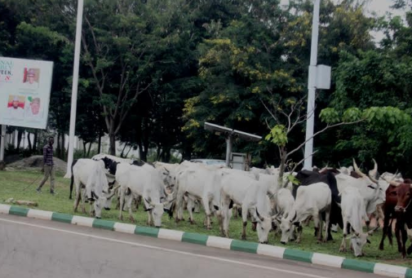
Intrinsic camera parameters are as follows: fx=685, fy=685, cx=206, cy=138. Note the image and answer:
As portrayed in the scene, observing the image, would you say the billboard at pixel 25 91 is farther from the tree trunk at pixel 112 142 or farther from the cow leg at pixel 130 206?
the cow leg at pixel 130 206

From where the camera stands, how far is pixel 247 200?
13109 mm

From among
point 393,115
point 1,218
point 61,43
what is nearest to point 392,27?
point 393,115

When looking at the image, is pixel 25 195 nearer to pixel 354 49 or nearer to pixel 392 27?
pixel 392 27

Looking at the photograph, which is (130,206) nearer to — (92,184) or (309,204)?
(92,184)

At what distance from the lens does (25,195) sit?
1819cm

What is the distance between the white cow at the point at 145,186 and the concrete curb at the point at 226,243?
0.99 m

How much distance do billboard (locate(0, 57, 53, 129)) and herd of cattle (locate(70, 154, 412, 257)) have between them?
1052 cm

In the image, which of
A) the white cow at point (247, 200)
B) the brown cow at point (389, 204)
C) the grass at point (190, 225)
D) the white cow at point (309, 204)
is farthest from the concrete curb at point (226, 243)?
the brown cow at point (389, 204)

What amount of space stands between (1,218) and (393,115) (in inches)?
329

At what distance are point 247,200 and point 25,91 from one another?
1502 cm

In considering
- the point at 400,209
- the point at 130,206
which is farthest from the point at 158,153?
the point at 400,209

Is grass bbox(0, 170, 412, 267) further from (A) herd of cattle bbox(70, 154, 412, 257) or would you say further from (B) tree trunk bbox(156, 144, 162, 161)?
(B) tree trunk bbox(156, 144, 162, 161)

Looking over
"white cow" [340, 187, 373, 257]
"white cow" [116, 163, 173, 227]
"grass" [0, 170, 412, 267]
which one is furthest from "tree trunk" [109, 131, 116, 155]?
"white cow" [340, 187, 373, 257]

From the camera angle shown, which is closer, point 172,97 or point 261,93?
point 261,93
